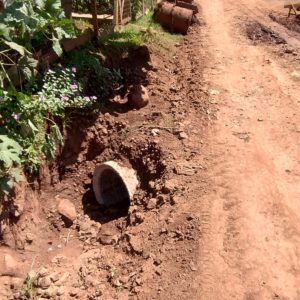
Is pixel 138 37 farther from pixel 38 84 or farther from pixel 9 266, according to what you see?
pixel 9 266

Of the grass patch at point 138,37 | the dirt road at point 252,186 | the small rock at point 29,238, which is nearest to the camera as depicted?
the dirt road at point 252,186

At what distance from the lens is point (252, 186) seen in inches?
242

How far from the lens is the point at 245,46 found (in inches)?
424

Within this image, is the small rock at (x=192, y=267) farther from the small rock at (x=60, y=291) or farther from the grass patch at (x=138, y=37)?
the grass patch at (x=138, y=37)

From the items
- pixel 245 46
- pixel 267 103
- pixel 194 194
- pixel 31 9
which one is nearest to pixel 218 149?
pixel 194 194

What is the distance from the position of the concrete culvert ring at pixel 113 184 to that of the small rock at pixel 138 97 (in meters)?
1.45

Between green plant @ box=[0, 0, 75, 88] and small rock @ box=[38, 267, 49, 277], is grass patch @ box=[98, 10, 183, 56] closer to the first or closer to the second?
green plant @ box=[0, 0, 75, 88]

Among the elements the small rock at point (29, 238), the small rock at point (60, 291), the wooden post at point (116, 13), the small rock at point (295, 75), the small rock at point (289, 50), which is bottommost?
the small rock at point (60, 291)

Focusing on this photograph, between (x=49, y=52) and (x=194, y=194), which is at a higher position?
(x=49, y=52)

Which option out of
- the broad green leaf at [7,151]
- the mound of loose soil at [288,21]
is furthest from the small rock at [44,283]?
the mound of loose soil at [288,21]

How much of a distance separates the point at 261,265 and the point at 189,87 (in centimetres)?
446

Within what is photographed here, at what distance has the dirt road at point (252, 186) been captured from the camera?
5.02 meters

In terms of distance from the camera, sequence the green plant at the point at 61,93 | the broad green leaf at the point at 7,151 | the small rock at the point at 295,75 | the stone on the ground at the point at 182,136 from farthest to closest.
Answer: the small rock at the point at 295,75, the stone on the ground at the point at 182,136, the green plant at the point at 61,93, the broad green leaf at the point at 7,151

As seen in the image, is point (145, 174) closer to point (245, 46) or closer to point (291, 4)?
point (245, 46)
